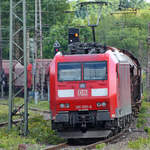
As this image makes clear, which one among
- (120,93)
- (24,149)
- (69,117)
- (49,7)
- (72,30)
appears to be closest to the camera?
(24,149)

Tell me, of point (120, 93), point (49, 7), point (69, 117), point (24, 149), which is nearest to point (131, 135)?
point (120, 93)

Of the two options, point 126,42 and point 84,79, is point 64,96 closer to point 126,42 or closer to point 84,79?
point 84,79

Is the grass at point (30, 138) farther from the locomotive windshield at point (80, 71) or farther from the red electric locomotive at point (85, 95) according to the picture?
the locomotive windshield at point (80, 71)

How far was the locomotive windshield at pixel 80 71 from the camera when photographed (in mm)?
14898

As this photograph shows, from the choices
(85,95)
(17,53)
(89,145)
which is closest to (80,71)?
(85,95)

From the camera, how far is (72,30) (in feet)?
67.6

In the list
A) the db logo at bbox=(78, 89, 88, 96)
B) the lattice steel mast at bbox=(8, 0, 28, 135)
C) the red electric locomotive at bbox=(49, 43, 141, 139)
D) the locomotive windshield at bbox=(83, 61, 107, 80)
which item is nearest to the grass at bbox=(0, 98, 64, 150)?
the lattice steel mast at bbox=(8, 0, 28, 135)

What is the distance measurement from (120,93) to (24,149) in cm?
449

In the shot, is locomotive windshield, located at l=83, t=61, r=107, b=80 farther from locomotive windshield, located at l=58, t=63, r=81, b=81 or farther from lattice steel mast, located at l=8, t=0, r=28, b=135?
lattice steel mast, located at l=8, t=0, r=28, b=135

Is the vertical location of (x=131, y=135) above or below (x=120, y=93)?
below

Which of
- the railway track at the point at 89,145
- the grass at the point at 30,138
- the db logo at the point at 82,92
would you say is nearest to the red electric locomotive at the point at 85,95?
the db logo at the point at 82,92

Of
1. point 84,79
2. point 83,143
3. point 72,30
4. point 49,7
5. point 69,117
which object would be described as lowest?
point 83,143

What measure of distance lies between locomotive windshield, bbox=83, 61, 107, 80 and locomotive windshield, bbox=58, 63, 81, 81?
214mm

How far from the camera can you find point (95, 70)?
49.0ft
